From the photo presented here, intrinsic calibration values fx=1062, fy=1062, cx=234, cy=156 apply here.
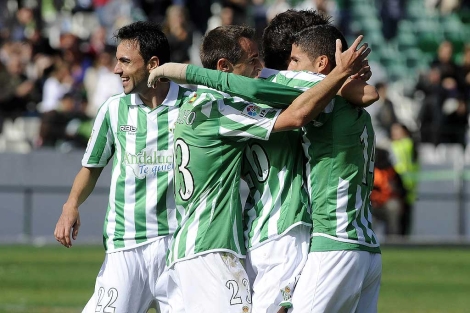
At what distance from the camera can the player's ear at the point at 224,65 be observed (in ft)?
19.0

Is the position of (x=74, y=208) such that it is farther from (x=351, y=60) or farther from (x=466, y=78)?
(x=466, y=78)

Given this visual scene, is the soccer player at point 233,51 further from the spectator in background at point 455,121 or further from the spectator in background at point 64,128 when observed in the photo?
the spectator in background at point 455,121

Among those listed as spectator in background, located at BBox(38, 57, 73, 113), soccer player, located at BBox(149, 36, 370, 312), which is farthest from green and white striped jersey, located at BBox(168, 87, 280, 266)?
spectator in background, located at BBox(38, 57, 73, 113)

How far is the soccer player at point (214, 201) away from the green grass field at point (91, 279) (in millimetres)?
5995

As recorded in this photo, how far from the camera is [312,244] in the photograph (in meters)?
5.54

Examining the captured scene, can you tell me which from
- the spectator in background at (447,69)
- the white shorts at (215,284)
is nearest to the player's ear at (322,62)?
the white shorts at (215,284)

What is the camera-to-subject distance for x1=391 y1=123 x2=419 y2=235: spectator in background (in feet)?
60.3

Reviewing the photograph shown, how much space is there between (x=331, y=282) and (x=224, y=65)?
4.31ft

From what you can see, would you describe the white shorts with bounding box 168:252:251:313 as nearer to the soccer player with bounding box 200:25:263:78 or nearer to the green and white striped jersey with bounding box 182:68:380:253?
the green and white striped jersey with bounding box 182:68:380:253

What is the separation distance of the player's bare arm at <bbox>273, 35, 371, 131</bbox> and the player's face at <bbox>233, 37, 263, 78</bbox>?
1.65 feet

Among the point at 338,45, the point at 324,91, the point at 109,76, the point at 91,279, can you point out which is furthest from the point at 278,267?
the point at 109,76

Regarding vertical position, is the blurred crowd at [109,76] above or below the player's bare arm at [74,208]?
above

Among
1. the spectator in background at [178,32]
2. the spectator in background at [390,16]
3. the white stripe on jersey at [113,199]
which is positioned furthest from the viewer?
the spectator in background at [390,16]

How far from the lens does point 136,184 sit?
663 cm
